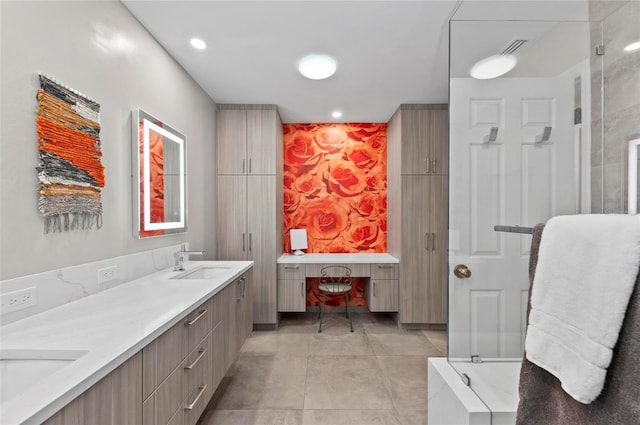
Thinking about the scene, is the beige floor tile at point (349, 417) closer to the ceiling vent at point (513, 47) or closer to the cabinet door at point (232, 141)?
the ceiling vent at point (513, 47)

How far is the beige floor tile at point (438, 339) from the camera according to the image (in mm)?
2931

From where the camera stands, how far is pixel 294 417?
1906mm

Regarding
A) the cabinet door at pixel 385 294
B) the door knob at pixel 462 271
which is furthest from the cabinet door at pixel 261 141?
the door knob at pixel 462 271

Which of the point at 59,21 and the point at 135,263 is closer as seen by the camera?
the point at 59,21

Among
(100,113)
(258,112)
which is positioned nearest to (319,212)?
(258,112)

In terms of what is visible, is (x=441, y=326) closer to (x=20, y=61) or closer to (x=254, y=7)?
(x=254, y=7)

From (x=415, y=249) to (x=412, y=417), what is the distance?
1.82 metres

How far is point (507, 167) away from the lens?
3.71 feet

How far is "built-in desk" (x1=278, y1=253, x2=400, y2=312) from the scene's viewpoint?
344 centimetres

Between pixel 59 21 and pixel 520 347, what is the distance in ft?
8.13

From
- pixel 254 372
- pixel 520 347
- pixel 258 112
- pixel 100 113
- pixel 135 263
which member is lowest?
pixel 254 372

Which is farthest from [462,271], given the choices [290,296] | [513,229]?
[290,296]

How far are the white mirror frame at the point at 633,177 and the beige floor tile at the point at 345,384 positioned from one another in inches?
75.6

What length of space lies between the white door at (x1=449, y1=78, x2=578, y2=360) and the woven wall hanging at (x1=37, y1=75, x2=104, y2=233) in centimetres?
179
